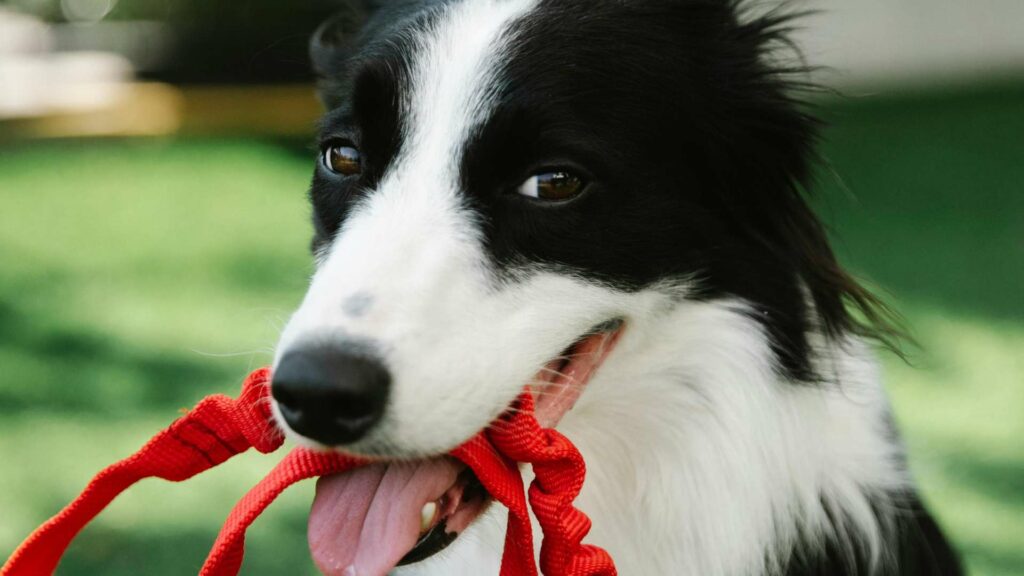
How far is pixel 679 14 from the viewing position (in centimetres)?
235

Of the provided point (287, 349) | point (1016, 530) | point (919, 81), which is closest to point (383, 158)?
point (287, 349)

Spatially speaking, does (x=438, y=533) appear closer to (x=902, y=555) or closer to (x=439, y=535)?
(x=439, y=535)

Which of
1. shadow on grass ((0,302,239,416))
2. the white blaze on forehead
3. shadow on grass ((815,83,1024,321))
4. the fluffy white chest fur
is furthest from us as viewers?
shadow on grass ((815,83,1024,321))

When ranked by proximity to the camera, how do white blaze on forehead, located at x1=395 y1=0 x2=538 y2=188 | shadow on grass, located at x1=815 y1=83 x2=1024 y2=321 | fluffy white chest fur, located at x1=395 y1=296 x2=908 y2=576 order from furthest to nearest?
shadow on grass, located at x1=815 y1=83 x2=1024 y2=321
fluffy white chest fur, located at x1=395 y1=296 x2=908 y2=576
white blaze on forehead, located at x1=395 y1=0 x2=538 y2=188

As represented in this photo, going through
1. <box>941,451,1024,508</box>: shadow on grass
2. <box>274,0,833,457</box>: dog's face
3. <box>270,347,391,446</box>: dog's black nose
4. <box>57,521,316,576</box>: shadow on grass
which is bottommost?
<box>57,521,316,576</box>: shadow on grass

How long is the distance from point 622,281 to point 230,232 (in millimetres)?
5121

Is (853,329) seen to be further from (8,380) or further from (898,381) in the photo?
(8,380)

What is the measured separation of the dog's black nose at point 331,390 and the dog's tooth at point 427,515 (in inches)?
8.4

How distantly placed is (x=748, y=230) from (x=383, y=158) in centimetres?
76

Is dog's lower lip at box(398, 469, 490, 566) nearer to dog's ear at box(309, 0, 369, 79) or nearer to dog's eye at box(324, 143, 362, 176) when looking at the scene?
dog's eye at box(324, 143, 362, 176)

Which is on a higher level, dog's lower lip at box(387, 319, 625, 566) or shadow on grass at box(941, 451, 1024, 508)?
dog's lower lip at box(387, 319, 625, 566)

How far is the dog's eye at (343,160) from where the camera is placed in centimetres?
221

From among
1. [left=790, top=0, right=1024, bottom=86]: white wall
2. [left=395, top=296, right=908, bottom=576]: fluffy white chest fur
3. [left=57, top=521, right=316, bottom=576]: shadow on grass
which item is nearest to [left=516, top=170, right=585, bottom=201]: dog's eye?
[left=395, top=296, right=908, bottom=576]: fluffy white chest fur

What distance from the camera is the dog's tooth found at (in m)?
1.87
